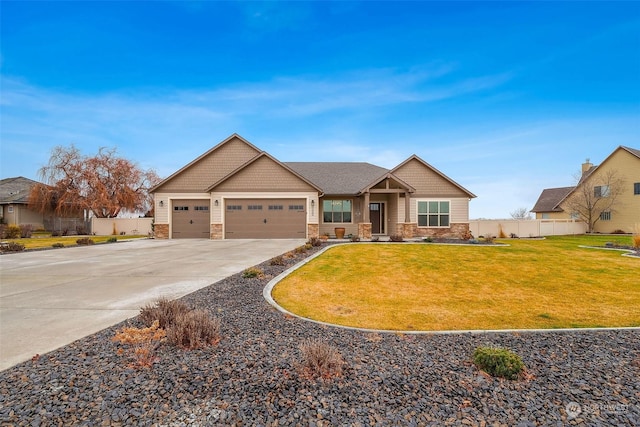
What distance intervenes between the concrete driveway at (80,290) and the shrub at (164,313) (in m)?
0.63

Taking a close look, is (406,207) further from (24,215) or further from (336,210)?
(24,215)

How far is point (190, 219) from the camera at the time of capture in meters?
22.2

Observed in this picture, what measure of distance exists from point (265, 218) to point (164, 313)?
16.9 metres

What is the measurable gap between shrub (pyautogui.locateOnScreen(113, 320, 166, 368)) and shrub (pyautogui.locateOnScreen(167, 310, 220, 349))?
167 millimetres

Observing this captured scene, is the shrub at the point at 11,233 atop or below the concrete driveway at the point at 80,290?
atop

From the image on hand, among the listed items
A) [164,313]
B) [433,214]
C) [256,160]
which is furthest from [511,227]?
[164,313]

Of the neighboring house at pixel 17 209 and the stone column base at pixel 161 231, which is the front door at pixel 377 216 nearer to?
the stone column base at pixel 161 231

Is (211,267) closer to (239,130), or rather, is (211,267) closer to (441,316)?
(441,316)

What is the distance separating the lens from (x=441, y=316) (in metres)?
5.68

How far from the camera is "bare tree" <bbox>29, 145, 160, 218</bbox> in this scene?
2975cm

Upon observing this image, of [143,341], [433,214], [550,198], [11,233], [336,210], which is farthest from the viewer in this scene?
[550,198]

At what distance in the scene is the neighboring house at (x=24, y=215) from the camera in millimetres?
29750

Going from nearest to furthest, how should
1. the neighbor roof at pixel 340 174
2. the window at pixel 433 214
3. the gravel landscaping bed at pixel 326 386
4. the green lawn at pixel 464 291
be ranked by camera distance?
the gravel landscaping bed at pixel 326 386 < the green lawn at pixel 464 291 < the window at pixel 433 214 < the neighbor roof at pixel 340 174

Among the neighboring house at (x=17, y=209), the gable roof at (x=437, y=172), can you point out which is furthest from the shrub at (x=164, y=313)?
the neighboring house at (x=17, y=209)
